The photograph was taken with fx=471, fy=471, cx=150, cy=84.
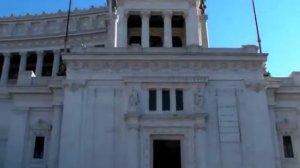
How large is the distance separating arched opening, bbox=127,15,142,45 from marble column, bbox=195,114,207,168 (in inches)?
650

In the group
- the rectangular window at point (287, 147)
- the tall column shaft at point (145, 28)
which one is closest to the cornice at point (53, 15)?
the tall column shaft at point (145, 28)

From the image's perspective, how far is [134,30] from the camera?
52281mm

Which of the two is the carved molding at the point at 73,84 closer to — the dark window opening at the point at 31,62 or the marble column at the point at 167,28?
the marble column at the point at 167,28

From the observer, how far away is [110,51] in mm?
41312

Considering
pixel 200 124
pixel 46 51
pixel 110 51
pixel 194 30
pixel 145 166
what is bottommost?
pixel 145 166

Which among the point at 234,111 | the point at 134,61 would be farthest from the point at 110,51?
the point at 234,111

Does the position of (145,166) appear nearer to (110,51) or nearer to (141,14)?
(110,51)

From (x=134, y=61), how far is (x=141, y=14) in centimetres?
1142

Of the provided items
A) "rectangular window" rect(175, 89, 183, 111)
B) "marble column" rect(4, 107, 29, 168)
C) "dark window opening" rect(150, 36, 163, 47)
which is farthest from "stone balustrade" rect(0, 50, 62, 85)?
"rectangular window" rect(175, 89, 183, 111)

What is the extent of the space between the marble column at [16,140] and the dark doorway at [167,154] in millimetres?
12020

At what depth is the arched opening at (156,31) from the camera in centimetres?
5269

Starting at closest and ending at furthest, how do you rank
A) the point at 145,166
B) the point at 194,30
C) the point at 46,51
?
the point at 145,166 → the point at 194,30 → the point at 46,51

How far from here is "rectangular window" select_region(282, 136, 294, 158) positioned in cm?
4222

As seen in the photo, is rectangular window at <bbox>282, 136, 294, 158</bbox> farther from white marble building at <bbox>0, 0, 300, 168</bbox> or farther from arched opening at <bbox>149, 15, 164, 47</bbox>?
arched opening at <bbox>149, 15, 164, 47</bbox>
